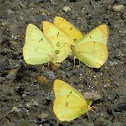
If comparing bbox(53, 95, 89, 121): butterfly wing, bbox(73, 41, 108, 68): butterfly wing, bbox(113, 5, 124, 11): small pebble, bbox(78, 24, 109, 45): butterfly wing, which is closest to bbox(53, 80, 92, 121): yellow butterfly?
bbox(53, 95, 89, 121): butterfly wing

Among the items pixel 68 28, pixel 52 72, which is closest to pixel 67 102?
pixel 52 72

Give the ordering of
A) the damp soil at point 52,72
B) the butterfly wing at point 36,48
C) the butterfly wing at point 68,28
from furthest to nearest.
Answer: the butterfly wing at point 68,28 < the butterfly wing at point 36,48 < the damp soil at point 52,72

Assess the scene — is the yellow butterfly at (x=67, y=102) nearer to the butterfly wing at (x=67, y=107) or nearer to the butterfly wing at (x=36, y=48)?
the butterfly wing at (x=67, y=107)

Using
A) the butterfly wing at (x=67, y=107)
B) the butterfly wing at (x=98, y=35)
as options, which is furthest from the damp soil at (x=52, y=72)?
the butterfly wing at (x=98, y=35)

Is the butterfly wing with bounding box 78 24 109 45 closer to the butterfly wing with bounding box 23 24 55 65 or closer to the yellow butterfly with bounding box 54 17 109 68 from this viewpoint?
the yellow butterfly with bounding box 54 17 109 68

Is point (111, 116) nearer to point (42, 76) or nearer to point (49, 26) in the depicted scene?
point (42, 76)

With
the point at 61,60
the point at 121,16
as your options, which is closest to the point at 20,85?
the point at 61,60

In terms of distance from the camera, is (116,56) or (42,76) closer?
(42,76)

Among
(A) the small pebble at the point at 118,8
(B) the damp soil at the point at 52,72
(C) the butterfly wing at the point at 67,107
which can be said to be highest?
(C) the butterfly wing at the point at 67,107

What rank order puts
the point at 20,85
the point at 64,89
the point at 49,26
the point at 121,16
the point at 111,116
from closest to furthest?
the point at 64,89 → the point at 111,116 → the point at 20,85 → the point at 49,26 → the point at 121,16
